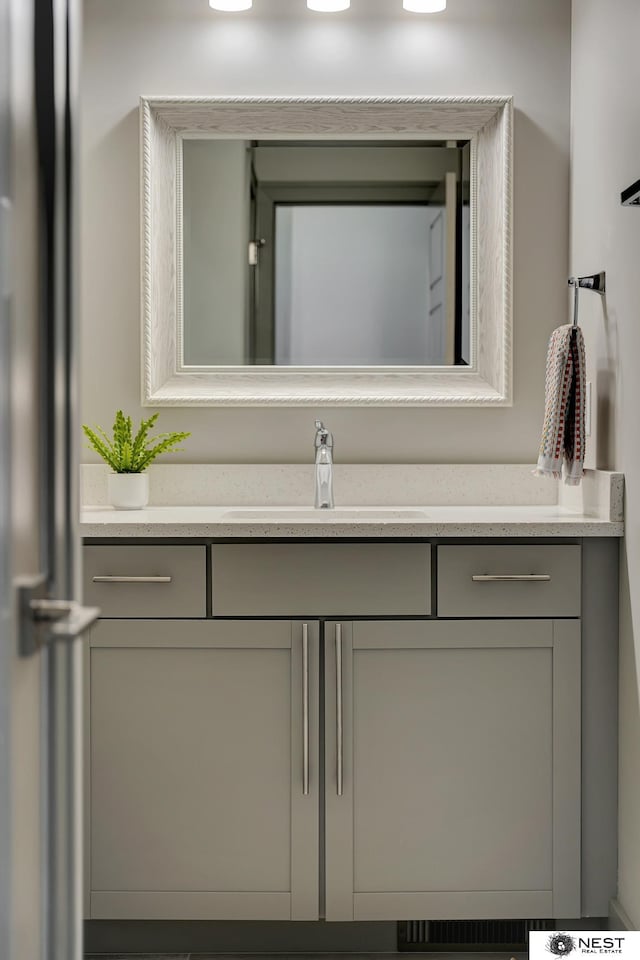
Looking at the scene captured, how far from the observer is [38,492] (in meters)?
0.86

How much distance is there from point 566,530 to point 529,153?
3.61 ft

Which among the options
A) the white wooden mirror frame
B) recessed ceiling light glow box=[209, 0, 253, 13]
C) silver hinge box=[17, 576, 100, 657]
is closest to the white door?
silver hinge box=[17, 576, 100, 657]

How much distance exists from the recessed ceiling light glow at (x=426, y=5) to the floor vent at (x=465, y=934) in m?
2.26

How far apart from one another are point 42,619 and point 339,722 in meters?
1.22

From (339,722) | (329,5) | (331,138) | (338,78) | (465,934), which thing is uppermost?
(329,5)

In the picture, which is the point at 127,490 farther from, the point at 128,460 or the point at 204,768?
the point at 204,768

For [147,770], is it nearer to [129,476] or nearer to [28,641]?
[129,476]

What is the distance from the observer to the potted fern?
2350 mm

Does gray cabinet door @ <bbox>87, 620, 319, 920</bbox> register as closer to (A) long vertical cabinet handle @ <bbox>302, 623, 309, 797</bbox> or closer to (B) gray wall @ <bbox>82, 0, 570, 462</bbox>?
(A) long vertical cabinet handle @ <bbox>302, 623, 309, 797</bbox>

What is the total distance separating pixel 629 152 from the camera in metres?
1.95

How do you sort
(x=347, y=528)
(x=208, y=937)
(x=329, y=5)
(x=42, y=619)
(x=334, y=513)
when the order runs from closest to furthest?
(x=42, y=619), (x=347, y=528), (x=208, y=937), (x=334, y=513), (x=329, y=5)

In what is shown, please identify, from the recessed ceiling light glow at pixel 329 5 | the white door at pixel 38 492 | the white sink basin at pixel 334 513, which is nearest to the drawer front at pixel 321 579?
the white sink basin at pixel 334 513

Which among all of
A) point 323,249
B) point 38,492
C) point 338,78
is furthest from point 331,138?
point 38,492

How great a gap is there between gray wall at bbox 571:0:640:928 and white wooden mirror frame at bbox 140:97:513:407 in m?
0.25
